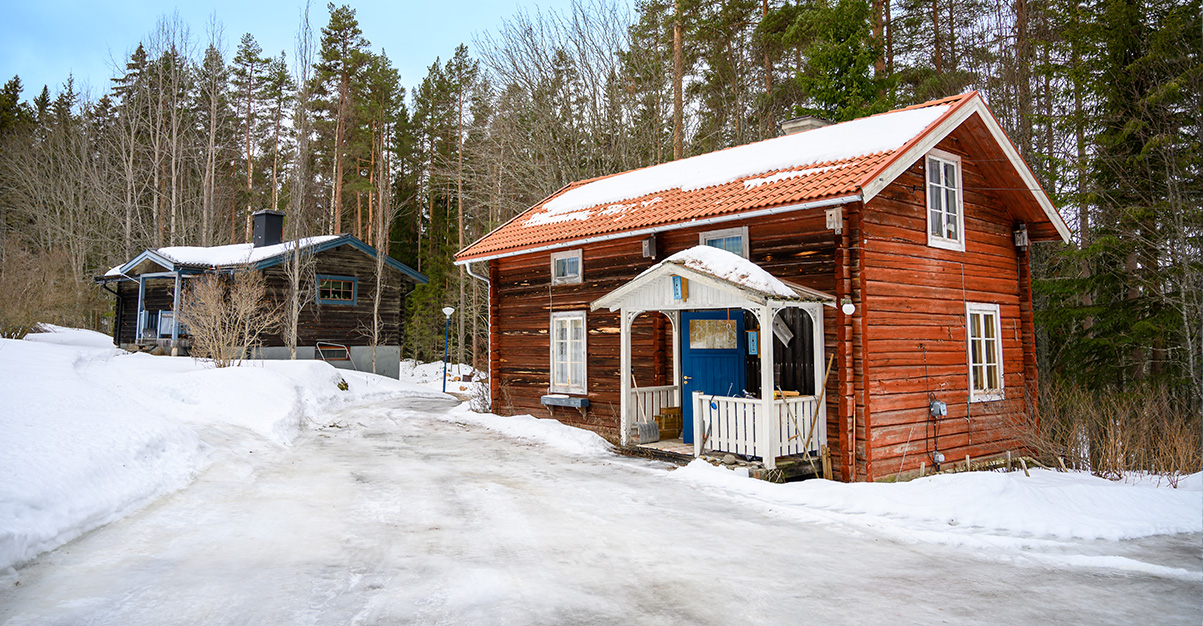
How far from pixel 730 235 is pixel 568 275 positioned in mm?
4233

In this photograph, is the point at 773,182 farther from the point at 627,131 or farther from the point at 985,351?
the point at 627,131

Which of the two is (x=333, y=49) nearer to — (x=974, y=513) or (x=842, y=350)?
(x=842, y=350)

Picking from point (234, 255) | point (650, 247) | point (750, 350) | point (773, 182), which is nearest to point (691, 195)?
point (650, 247)

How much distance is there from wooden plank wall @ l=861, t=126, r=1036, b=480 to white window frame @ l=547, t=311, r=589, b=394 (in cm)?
601

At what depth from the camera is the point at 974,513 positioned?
730 cm

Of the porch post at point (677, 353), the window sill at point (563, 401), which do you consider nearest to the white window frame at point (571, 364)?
the window sill at point (563, 401)

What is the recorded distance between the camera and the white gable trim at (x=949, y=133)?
30.3 ft

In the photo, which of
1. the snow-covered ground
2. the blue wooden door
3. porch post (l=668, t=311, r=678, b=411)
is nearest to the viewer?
the snow-covered ground

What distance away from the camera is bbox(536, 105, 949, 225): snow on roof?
10.6 meters

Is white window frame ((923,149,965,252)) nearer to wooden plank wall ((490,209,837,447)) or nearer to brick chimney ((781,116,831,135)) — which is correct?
wooden plank wall ((490,209,837,447))

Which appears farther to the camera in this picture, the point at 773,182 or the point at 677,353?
the point at 677,353

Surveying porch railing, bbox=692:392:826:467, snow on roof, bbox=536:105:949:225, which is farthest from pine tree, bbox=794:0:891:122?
porch railing, bbox=692:392:826:467

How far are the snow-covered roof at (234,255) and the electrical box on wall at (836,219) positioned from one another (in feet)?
62.2

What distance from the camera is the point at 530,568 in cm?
529
